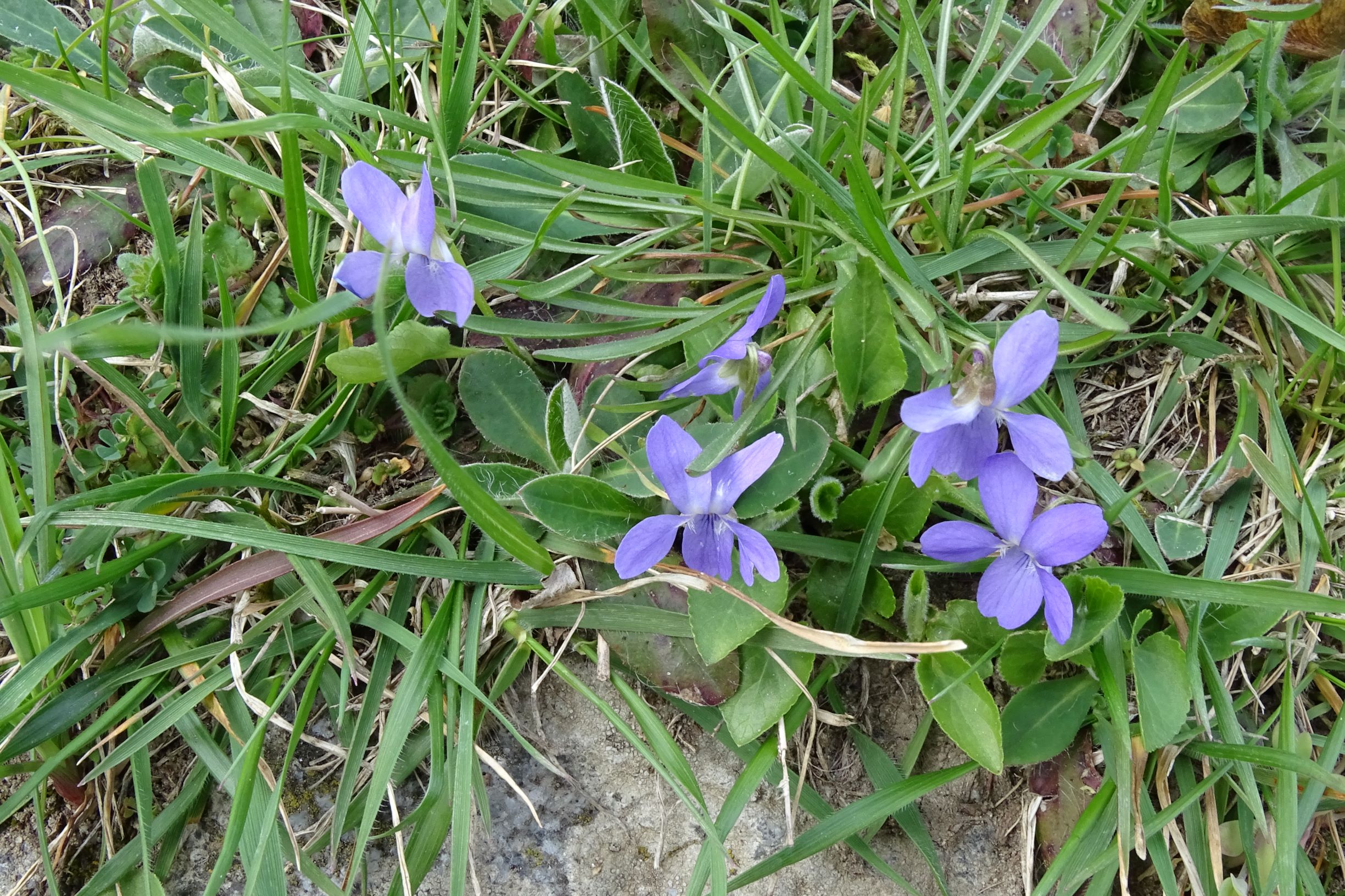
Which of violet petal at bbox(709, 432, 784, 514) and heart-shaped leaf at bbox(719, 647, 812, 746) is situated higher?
violet petal at bbox(709, 432, 784, 514)

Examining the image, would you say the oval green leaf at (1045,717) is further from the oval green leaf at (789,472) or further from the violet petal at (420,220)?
the violet petal at (420,220)

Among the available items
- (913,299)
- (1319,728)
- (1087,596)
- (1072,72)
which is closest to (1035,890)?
(1087,596)

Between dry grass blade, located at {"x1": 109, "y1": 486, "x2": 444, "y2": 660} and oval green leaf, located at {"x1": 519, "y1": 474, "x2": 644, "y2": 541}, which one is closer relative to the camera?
oval green leaf, located at {"x1": 519, "y1": 474, "x2": 644, "y2": 541}

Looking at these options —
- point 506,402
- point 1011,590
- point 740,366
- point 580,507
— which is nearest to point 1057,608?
point 1011,590

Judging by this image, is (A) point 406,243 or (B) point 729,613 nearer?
(A) point 406,243

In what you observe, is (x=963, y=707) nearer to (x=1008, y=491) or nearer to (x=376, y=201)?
(x=1008, y=491)

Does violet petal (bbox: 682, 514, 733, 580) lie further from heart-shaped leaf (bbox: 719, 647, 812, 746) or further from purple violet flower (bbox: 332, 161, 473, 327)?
purple violet flower (bbox: 332, 161, 473, 327)

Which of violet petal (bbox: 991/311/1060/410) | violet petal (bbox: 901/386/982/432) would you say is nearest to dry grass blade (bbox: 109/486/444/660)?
violet petal (bbox: 901/386/982/432)
